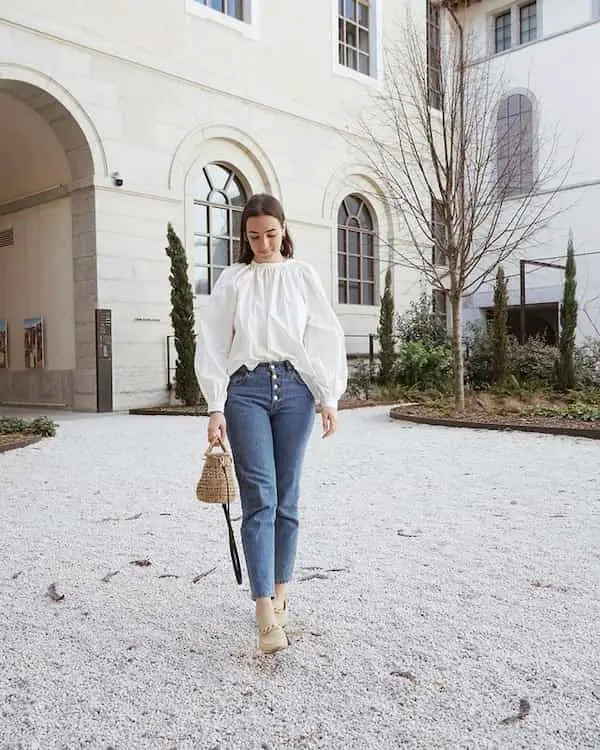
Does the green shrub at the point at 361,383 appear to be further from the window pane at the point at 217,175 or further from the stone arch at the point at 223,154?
the window pane at the point at 217,175

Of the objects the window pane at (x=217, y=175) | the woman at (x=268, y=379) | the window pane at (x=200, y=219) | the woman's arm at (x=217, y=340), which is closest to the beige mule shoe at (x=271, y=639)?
the woman at (x=268, y=379)

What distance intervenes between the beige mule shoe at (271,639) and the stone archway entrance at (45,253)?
35.0 feet

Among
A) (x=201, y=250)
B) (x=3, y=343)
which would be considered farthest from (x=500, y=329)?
(x=3, y=343)

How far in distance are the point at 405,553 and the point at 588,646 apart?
4.18 ft

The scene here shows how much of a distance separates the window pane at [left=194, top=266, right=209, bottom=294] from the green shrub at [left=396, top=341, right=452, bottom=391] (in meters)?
4.17

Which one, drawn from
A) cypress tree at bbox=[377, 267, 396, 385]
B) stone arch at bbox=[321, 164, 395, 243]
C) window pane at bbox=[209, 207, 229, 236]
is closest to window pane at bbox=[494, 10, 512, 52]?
stone arch at bbox=[321, 164, 395, 243]

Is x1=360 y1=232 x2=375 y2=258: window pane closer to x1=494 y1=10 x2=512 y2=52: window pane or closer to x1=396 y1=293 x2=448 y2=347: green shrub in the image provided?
x1=396 y1=293 x2=448 y2=347: green shrub

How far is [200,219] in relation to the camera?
1442 centimetres

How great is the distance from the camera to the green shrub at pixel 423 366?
48.3 feet

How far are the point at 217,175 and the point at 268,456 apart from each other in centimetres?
1290

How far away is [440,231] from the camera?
11398mm

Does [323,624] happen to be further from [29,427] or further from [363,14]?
[363,14]

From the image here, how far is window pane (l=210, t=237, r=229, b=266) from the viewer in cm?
1458

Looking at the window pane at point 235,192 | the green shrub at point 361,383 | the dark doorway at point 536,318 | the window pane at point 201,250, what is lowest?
the green shrub at point 361,383
